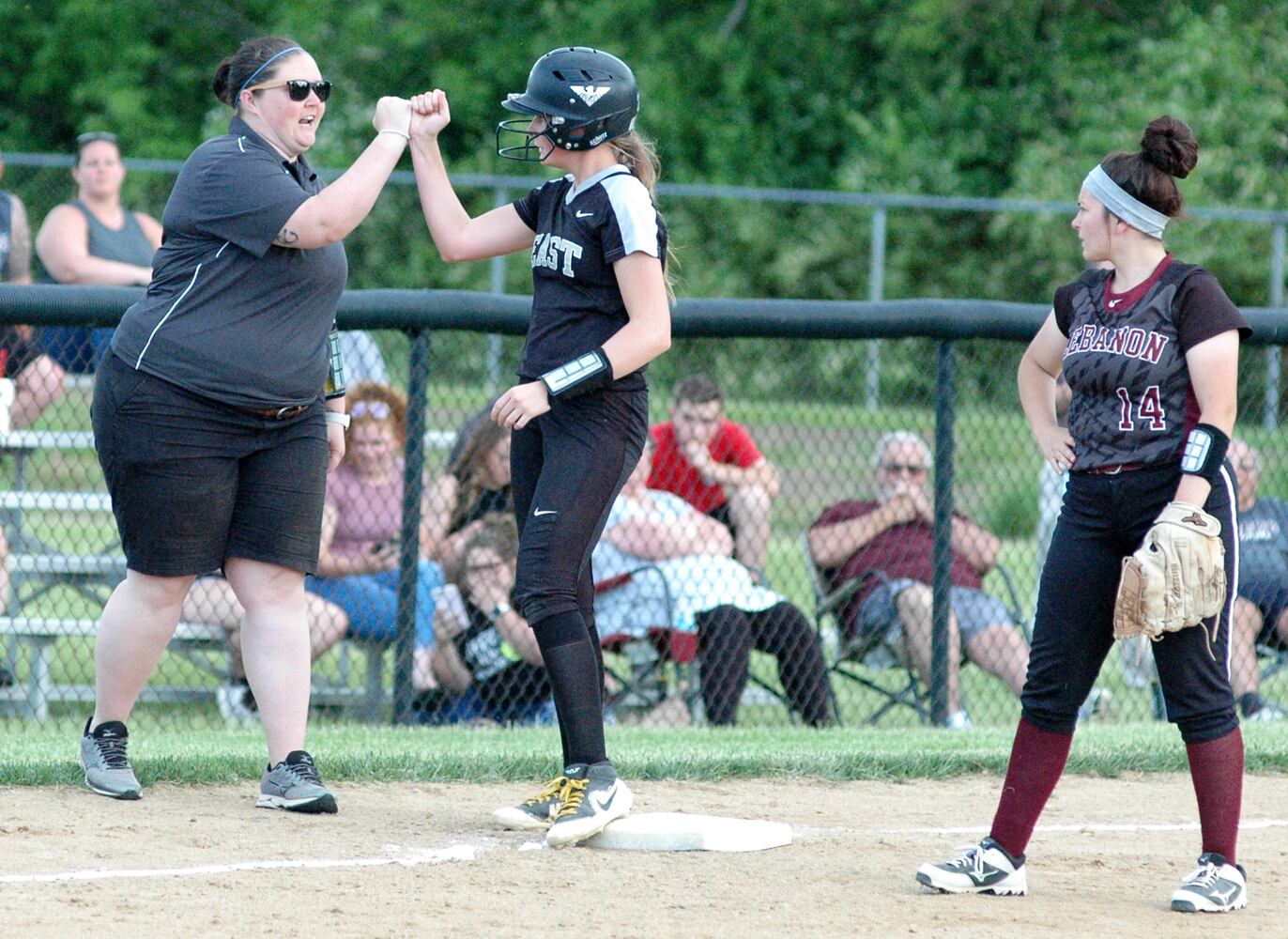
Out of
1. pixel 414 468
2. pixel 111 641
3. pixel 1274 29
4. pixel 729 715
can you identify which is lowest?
pixel 729 715

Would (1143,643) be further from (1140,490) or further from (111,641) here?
(111,641)

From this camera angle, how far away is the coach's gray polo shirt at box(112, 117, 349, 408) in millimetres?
4645

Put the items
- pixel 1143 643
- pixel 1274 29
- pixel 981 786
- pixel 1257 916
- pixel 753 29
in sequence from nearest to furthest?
pixel 1257 916, pixel 981 786, pixel 1143 643, pixel 1274 29, pixel 753 29

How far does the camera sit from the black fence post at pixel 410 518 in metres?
6.59

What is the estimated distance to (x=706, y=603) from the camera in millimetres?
7121

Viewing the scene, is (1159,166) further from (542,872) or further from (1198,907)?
(542,872)

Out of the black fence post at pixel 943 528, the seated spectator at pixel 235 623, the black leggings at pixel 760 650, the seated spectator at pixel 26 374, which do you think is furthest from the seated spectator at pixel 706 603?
the seated spectator at pixel 26 374

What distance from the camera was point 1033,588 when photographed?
29.3ft

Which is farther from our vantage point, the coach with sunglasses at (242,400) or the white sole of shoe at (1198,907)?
the coach with sunglasses at (242,400)

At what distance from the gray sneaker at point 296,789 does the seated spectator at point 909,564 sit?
3.07m

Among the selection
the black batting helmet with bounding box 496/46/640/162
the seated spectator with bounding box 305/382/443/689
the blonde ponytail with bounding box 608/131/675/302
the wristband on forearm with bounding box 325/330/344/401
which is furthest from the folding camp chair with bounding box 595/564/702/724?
the black batting helmet with bounding box 496/46/640/162

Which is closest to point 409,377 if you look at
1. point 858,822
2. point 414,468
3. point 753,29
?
point 414,468

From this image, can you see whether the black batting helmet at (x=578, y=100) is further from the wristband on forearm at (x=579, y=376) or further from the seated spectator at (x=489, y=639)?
the seated spectator at (x=489, y=639)

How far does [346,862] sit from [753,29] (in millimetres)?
17066
